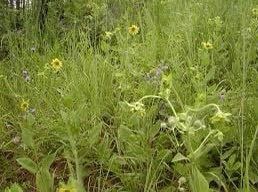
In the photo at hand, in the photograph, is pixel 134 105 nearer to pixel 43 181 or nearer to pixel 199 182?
pixel 199 182

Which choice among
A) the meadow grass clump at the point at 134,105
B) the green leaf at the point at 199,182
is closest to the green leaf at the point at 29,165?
the meadow grass clump at the point at 134,105

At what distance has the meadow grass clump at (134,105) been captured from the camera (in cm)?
149

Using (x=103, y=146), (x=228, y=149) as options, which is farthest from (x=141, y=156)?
(x=228, y=149)

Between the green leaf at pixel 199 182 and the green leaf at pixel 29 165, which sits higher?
the green leaf at pixel 199 182

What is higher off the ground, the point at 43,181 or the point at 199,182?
the point at 199,182

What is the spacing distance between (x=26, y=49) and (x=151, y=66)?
2.89 ft

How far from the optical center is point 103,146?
5.51 ft

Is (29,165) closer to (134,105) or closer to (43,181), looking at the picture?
(43,181)

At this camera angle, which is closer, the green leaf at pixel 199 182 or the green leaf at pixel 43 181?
the green leaf at pixel 199 182

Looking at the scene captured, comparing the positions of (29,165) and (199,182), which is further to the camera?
(29,165)

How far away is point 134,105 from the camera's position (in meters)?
1.20

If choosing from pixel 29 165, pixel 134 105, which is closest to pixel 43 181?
pixel 29 165

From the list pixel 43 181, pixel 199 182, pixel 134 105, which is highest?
pixel 134 105

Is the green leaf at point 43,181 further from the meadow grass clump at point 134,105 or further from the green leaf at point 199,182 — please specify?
the green leaf at point 199,182
